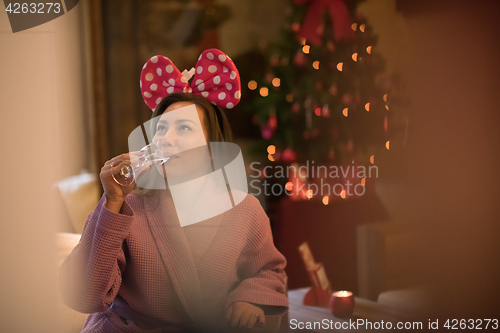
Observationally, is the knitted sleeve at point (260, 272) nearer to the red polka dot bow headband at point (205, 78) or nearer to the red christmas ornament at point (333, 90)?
the red polka dot bow headband at point (205, 78)

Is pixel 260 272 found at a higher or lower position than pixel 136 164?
lower

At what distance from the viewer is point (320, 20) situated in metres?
0.88

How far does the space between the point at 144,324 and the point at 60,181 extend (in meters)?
0.37

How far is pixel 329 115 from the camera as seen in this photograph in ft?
2.97

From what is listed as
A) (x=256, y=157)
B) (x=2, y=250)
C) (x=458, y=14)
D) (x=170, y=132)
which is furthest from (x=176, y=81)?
(x=458, y=14)

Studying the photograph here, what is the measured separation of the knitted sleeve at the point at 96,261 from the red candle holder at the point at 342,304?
52 cm

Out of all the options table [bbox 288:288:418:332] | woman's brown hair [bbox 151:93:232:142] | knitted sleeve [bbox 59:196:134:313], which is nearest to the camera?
knitted sleeve [bbox 59:196:134:313]

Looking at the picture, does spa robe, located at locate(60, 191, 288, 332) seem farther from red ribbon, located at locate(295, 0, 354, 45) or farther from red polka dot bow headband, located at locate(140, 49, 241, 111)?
red ribbon, located at locate(295, 0, 354, 45)

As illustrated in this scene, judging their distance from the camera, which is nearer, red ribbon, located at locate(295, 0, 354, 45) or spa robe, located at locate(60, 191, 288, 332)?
spa robe, located at locate(60, 191, 288, 332)

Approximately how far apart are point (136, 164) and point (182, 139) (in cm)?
10

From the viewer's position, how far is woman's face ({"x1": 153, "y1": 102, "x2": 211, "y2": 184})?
2.27ft

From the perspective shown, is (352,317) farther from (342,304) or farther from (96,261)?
(96,261)

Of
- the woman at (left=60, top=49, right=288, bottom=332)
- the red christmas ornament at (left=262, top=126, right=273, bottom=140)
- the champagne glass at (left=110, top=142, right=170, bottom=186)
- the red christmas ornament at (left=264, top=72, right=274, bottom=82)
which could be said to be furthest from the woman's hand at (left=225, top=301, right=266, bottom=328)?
the red christmas ornament at (left=264, top=72, right=274, bottom=82)

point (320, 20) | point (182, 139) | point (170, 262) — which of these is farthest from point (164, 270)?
point (320, 20)
